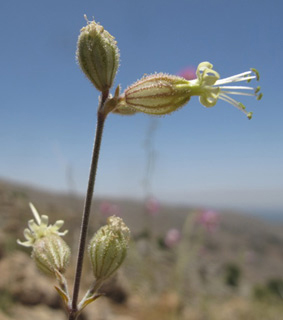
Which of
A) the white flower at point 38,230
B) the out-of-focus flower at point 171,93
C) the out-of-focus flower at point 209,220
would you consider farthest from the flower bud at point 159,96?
the out-of-focus flower at point 209,220

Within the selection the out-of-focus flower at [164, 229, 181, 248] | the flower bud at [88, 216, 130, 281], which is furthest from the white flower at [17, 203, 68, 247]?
the out-of-focus flower at [164, 229, 181, 248]

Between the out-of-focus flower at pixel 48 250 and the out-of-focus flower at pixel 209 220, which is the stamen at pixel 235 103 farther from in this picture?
the out-of-focus flower at pixel 209 220

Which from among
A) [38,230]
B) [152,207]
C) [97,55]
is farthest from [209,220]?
[97,55]

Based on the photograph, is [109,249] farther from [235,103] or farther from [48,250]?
[235,103]

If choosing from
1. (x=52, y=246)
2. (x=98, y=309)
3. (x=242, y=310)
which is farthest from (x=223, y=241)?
(x=52, y=246)

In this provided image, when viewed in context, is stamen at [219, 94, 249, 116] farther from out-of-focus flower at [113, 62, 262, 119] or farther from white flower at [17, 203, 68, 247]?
white flower at [17, 203, 68, 247]
